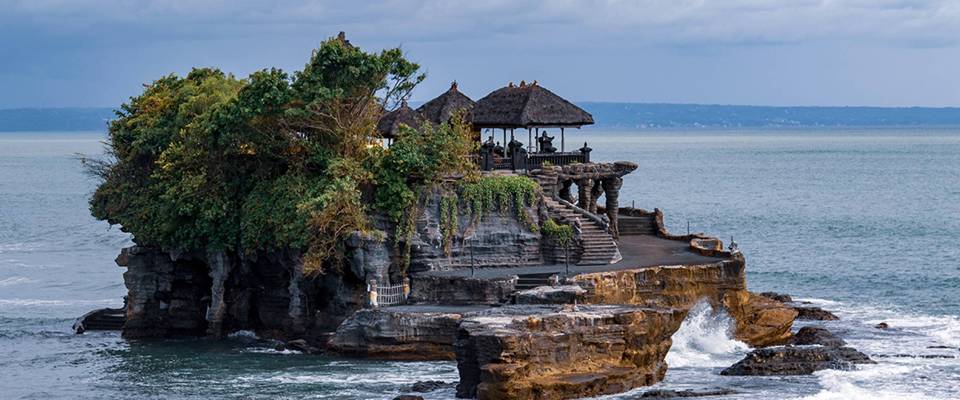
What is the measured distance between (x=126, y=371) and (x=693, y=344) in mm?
17879

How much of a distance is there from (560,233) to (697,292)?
193 inches

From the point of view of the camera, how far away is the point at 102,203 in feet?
209

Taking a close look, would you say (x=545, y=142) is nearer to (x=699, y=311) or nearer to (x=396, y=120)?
(x=396, y=120)

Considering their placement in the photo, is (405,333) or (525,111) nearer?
(405,333)

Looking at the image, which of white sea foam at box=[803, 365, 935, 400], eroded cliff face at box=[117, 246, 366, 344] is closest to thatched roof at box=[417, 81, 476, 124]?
eroded cliff face at box=[117, 246, 366, 344]

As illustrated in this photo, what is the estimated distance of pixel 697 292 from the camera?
5609 cm

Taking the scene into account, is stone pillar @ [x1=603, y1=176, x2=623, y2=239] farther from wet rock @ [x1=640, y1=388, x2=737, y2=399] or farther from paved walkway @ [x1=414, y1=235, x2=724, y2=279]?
wet rock @ [x1=640, y1=388, x2=737, y2=399]

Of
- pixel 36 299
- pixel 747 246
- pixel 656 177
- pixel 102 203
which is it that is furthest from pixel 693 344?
pixel 656 177

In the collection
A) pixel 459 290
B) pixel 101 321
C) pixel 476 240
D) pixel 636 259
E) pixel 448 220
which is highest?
pixel 448 220

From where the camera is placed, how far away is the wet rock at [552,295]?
5081 cm

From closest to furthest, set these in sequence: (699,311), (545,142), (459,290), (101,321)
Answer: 1. (459,290)
2. (699,311)
3. (101,321)
4. (545,142)

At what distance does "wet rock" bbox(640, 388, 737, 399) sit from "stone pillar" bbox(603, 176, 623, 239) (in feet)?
53.7

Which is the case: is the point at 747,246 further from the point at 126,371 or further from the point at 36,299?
the point at 126,371

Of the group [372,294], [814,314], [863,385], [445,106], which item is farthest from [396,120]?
[863,385]
